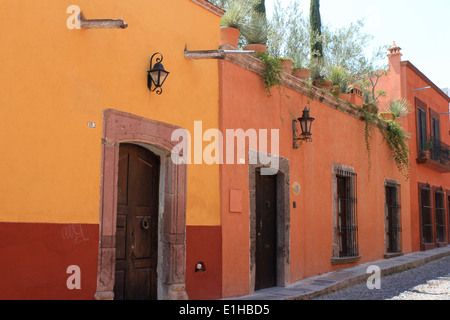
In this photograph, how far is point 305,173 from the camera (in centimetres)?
924

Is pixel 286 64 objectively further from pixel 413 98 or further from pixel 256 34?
pixel 413 98

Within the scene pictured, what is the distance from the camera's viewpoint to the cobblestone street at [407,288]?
24.0ft

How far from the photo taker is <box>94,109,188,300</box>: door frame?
5.18 metres

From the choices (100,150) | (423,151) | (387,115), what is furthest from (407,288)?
(423,151)

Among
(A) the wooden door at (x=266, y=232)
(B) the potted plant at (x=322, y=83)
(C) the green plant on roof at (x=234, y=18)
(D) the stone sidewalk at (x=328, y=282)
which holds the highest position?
(C) the green plant on roof at (x=234, y=18)

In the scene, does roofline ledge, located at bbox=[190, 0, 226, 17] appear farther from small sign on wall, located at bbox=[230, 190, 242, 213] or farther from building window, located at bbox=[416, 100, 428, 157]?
building window, located at bbox=[416, 100, 428, 157]

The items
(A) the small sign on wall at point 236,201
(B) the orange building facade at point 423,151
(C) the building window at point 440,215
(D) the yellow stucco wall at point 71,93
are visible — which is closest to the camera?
(D) the yellow stucco wall at point 71,93

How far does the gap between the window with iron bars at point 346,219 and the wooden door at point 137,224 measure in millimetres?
5722

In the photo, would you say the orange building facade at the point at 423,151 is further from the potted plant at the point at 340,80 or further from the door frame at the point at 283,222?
the door frame at the point at 283,222

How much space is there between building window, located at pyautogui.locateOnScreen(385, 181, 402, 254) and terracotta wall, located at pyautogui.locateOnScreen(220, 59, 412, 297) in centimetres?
56

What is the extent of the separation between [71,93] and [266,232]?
4523 millimetres

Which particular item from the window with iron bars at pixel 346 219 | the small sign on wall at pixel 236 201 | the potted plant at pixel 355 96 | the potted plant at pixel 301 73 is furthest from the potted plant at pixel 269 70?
the potted plant at pixel 355 96
